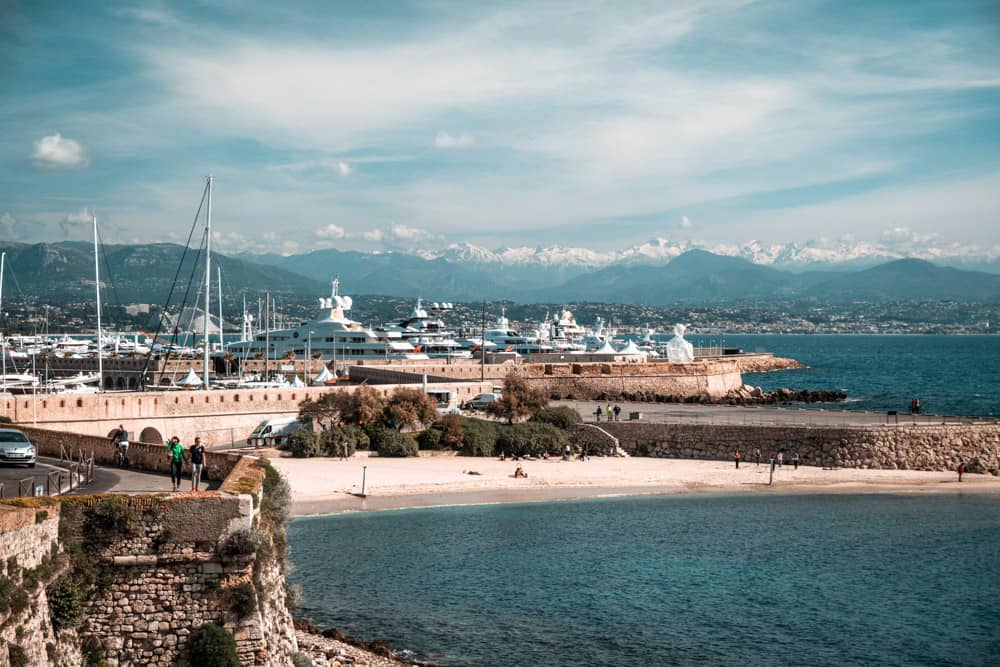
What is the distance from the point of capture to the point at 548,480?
36.8 metres

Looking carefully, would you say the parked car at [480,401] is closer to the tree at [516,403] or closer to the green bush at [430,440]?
the tree at [516,403]

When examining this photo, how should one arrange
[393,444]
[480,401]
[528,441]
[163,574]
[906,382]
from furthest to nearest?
[906,382], [480,401], [528,441], [393,444], [163,574]

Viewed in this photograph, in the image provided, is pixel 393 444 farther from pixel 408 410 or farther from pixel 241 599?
pixel 241 599

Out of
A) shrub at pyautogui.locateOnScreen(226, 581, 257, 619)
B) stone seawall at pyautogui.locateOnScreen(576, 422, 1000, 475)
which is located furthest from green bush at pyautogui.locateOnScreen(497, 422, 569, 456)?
shrub at pyautogui.locateOnScreen(226, 581, 257, 619)

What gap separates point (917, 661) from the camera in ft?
63.5

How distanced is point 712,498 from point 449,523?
10.1 m

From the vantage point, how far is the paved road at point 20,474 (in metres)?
14.2

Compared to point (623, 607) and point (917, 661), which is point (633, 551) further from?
point (917, 661)

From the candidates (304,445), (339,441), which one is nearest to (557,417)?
(339,441)

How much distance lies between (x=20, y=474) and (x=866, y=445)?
107 ft

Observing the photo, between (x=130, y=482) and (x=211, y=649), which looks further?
(x=130, y=482)

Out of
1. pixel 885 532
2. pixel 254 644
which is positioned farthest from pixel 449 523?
pixel 254 644

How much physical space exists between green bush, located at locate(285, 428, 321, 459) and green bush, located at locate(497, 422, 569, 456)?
772 cm

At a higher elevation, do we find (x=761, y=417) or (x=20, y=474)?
(x=20, y=474)
